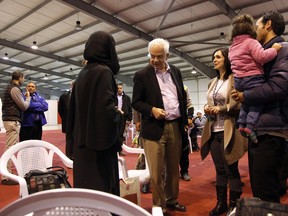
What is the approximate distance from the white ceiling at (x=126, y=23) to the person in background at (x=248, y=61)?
17.0 feet

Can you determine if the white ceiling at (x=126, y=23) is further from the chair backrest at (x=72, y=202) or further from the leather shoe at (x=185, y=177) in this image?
the chair backrest at (x=72, y=202)

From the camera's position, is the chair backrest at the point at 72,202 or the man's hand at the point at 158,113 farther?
the man's hand at the point at 158,113

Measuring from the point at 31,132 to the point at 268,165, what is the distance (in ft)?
10.7

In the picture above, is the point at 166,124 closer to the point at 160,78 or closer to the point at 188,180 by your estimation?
the point at 160,78

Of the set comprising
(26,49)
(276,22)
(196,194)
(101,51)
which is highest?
(26,49)

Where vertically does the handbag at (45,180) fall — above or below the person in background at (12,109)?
below

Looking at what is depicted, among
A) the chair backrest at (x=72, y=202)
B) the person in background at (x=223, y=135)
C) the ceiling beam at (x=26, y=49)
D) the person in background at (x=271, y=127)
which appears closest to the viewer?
the chair backrest at (x=72, y=202)

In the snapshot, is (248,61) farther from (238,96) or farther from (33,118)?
(33,118)

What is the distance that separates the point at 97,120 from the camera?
1.38 m

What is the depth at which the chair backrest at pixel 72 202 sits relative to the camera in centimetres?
56

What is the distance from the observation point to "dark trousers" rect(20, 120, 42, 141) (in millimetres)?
3649

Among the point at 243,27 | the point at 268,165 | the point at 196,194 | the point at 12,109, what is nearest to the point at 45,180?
the point at 268,165

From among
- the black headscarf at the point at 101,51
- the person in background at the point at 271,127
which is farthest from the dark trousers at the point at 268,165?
the black headscarf at the point at 101,51

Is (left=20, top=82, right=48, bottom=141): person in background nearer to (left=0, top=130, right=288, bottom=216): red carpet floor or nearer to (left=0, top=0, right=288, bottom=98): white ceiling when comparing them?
(left=0, top=130, right=288, bottom=216): red carpet floor
